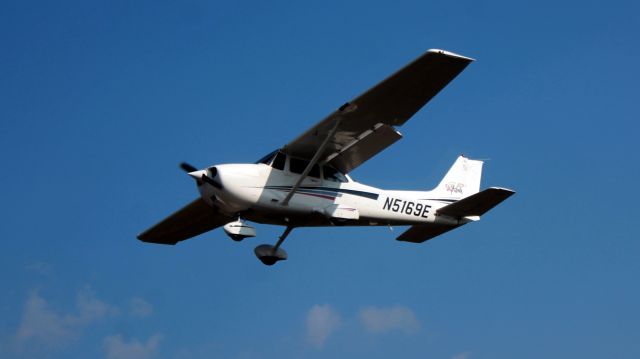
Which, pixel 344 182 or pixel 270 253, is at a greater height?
pixel 344 182

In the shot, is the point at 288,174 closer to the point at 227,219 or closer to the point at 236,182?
the point at 236,182

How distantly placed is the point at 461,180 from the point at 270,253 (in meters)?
4.96

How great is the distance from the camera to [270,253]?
63.9 ft

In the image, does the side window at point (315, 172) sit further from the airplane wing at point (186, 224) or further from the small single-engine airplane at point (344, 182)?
the airplane wing at point (186, 224)

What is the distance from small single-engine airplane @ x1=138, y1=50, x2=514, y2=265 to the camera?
1675 cm

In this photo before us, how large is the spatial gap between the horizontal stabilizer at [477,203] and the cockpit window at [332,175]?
243 centimetres

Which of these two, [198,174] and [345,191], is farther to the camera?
[345,191]

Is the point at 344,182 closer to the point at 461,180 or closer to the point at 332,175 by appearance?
the point at 332,175

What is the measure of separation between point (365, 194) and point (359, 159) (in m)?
0.73

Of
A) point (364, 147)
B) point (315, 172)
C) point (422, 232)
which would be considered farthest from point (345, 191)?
point (422, 232)

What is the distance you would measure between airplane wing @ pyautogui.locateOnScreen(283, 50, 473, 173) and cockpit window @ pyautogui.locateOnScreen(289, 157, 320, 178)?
122mm

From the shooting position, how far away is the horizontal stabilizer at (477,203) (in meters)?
18.7

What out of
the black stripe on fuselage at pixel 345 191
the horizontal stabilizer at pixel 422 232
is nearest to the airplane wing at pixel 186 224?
the black stripe on fuselage at pixel 345 191

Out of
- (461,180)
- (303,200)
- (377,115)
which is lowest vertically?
(303,200)
